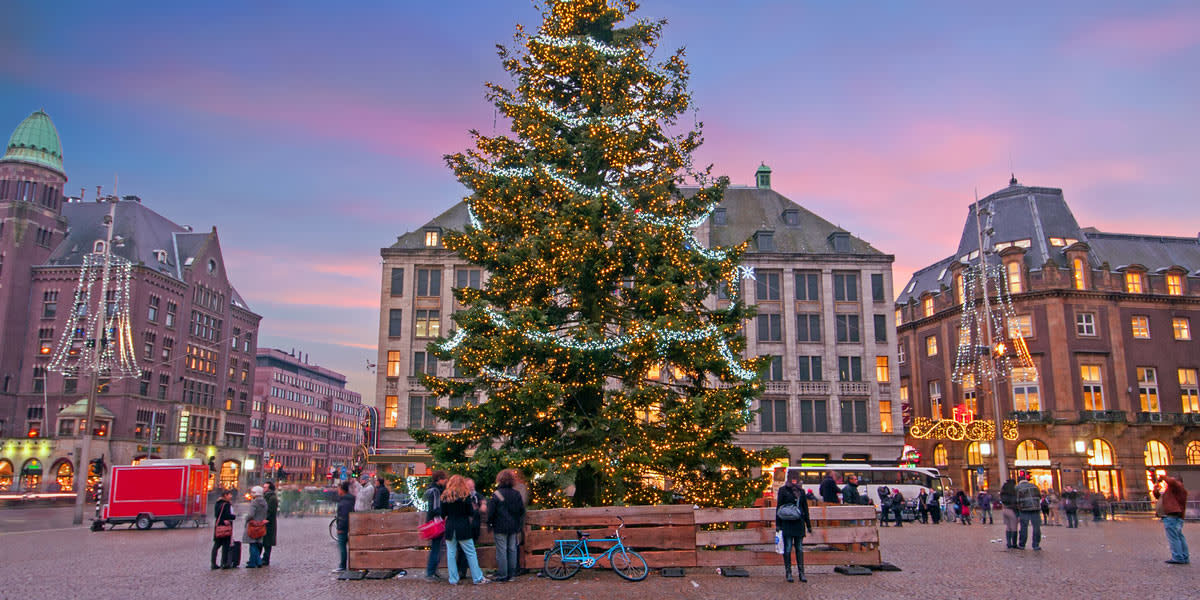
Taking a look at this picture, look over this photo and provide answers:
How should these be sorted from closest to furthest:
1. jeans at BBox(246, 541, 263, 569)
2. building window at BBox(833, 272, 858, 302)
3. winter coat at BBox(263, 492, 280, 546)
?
jeans at BBox(246, 541, 263, 569)
winter coat at BBox(263, 492, 280, 546)
building window at BBox(833, 272, 858, 302)

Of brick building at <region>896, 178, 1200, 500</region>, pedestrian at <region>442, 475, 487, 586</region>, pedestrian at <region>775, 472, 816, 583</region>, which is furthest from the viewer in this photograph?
brick building at <region>896, 178, 1200, 500</region>

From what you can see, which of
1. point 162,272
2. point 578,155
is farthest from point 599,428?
point 162,272

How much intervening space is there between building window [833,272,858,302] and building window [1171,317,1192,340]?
26588mm

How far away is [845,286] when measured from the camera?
2311 inches

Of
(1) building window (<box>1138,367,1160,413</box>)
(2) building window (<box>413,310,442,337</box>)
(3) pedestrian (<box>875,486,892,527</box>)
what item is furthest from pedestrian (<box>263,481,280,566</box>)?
Answer: (1) building window (<box>1138,367,1160,413</box>)

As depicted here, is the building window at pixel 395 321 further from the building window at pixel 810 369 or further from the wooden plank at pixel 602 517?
the wooden plank at pixel 602 517

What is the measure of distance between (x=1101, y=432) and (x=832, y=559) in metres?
54.3

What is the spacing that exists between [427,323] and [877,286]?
104ft

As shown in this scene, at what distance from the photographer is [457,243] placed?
2061 cm

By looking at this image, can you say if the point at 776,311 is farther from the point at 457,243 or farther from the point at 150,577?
the point at 150,577

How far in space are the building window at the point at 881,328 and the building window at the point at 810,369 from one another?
4.54 m

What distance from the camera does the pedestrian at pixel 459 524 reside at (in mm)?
14164

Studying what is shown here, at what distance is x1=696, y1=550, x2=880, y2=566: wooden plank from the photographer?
50.9ft

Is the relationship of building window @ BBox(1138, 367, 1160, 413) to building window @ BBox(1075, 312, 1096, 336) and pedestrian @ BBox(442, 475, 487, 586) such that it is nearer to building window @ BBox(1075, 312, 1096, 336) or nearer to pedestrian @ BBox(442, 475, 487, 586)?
building window @ BBox(1075, 312, 1096, 336)
